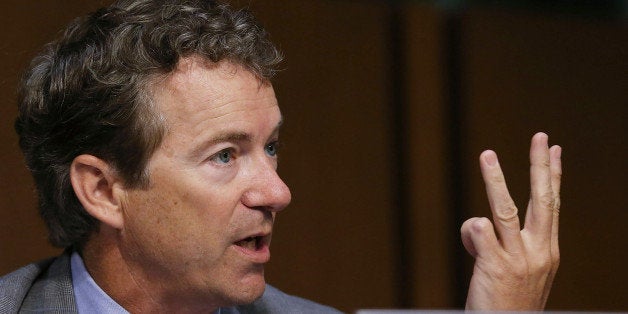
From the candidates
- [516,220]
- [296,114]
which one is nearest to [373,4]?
[296,114]

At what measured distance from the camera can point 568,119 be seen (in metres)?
3.08

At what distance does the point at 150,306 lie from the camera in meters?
1.83

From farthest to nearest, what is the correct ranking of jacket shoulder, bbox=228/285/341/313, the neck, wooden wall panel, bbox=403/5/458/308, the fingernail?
wooden wall panel, bbox=403/5/458/308
jacket shoulder, bbox=228/285/341/313
the neck
the fingernail

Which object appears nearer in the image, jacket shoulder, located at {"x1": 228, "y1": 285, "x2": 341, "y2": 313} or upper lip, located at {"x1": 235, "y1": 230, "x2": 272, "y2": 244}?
upper lip, located at {"x1": 235, "y1": 230, "x2": 272, "y2": 244}

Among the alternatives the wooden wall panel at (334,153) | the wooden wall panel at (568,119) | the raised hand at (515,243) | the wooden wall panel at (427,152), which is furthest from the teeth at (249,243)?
the wooden wall panel at (568,119)

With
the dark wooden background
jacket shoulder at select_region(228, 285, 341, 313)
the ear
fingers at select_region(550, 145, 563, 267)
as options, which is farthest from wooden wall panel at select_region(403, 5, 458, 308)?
the ear

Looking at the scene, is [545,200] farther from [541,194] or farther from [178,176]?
[178,176]

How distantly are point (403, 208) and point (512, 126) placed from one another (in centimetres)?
42

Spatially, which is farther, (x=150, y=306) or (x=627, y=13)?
(x=627, y=13)

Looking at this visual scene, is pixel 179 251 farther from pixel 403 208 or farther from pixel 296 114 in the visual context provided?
pixel 403 208

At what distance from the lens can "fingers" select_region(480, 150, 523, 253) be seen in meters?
1.70

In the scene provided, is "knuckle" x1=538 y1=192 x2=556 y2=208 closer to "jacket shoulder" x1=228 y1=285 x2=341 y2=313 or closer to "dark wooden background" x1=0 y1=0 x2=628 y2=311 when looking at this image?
"jacket shoulder" x1=228 y1=285 x2=341 y2=313

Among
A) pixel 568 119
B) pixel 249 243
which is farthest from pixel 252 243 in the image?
pixel 568 119

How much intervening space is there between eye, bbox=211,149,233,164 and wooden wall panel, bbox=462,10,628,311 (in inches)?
51.9
